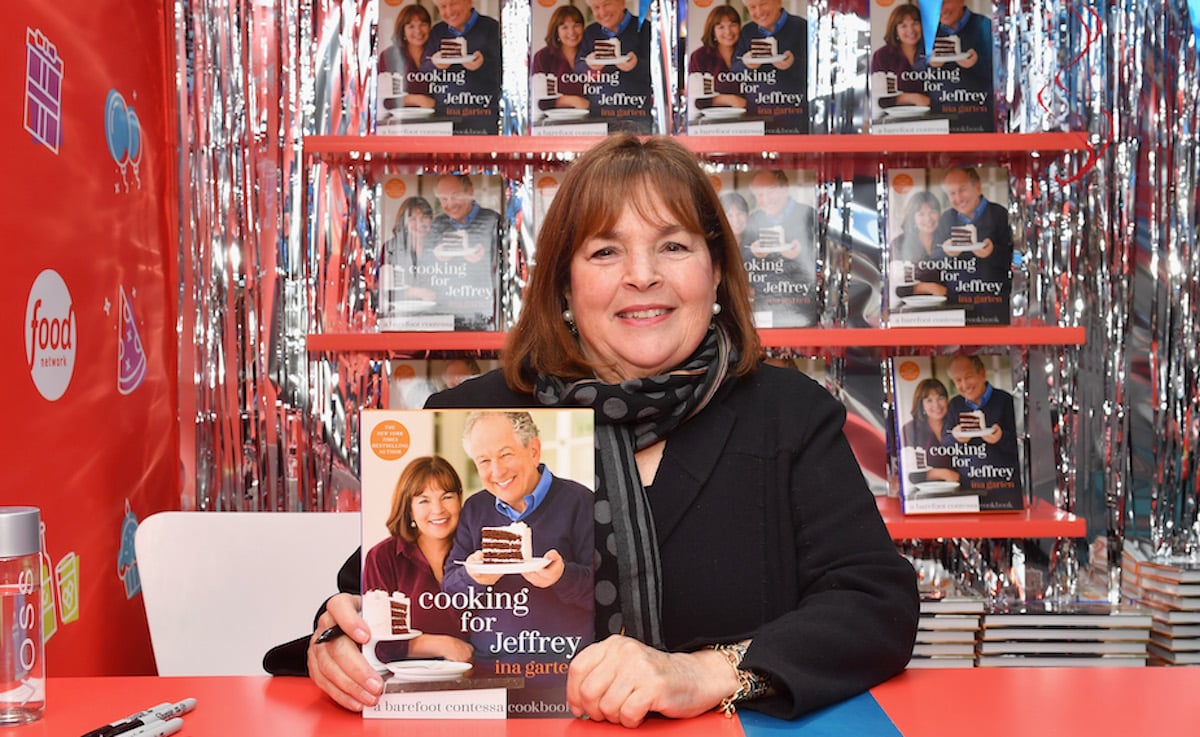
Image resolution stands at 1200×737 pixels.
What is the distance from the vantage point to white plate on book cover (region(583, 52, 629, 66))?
272 centimetres

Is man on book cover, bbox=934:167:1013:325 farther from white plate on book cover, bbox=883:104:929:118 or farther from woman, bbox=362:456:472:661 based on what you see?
woman, bbox=362:456:472:661

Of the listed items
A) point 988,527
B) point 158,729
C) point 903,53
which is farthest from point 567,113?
point 158,729

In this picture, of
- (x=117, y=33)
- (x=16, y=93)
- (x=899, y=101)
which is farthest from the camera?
(x=899, y=101)

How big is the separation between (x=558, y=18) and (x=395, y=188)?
601 mm

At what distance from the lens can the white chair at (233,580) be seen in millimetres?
2180

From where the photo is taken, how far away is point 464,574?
114 centimetres

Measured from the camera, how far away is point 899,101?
8.92 ft

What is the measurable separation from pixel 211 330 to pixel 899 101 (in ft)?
6.09

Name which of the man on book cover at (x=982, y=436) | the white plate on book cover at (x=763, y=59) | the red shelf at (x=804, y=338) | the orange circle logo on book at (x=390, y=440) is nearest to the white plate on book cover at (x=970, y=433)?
the man on book cover at (x=982, y=436)

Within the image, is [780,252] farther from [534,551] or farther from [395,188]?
[534,551]

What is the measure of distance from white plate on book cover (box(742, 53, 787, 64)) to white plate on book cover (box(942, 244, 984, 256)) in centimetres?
63

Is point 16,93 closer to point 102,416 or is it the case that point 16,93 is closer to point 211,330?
point 102,416

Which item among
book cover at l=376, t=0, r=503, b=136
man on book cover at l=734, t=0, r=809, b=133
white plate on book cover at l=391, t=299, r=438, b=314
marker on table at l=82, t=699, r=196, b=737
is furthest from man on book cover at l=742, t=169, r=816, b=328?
marker on table at l=82, t=699, r=196, b=737

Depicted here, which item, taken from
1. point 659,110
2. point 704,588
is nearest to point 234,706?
point 704,588
